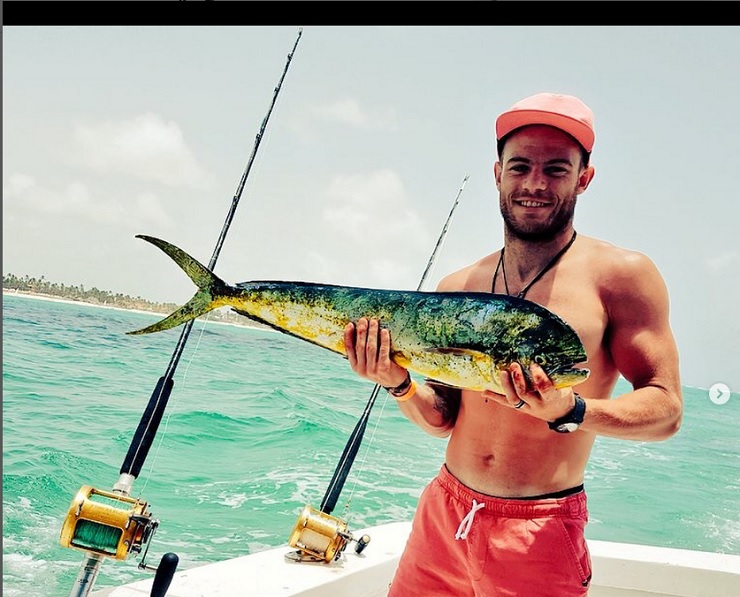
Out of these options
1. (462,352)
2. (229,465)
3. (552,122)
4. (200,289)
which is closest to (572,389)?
(462,352)

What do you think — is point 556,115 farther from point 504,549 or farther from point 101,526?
point 101,526

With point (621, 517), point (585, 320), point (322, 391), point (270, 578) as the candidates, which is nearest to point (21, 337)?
point (322, 391)

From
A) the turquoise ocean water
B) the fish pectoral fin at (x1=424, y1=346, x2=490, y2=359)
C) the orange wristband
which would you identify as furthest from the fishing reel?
the turquoise ocean water

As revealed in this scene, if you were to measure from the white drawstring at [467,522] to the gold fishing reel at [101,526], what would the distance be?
0.95 m

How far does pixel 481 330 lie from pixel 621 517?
9832 millimetres

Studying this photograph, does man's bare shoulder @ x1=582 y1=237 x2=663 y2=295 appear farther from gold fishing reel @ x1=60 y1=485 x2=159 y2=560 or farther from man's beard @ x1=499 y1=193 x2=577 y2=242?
gold fishing reel @ x1=60 y1=485 x2=159 y2=560

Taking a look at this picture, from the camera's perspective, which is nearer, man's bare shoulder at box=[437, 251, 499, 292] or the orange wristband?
the orange wristband

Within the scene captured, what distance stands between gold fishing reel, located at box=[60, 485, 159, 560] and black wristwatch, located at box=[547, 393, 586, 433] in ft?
4.20

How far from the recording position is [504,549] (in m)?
1.42

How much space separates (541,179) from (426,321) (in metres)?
0.41

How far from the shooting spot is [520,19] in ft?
5.68

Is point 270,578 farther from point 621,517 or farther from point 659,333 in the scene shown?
point 621,517

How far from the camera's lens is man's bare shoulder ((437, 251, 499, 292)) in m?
1.63

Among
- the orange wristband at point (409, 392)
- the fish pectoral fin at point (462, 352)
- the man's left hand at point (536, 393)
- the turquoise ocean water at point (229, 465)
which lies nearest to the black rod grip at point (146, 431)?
the orange wristband at point (409, 392)
